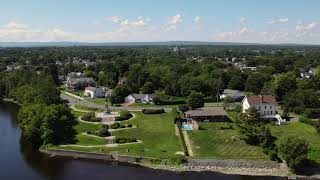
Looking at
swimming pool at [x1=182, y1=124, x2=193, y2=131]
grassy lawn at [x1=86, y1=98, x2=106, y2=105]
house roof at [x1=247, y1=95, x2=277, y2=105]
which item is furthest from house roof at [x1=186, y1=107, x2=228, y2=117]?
grassy lawn at [x1=86, y1=98, x2=106, y2=105]

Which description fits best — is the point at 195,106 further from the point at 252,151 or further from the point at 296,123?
the point at 252,151

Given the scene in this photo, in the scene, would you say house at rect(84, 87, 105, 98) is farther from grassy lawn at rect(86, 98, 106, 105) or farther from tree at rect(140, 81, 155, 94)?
tree at rect(140, 81, 155, 94)

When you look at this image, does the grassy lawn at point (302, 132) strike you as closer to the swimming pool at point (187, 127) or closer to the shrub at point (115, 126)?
the swimming pool at point (187, 127)

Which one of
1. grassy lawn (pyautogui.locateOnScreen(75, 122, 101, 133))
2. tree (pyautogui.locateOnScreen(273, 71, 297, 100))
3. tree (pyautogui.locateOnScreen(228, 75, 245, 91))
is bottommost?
grassy lawn (pyautogui.locateOnScreen(75, 122, 101, 133))

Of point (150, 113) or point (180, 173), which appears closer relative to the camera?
point (180, 173)

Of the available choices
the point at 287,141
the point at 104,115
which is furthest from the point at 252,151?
the point at 104,115

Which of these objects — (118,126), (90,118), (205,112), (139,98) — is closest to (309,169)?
(205,112)
